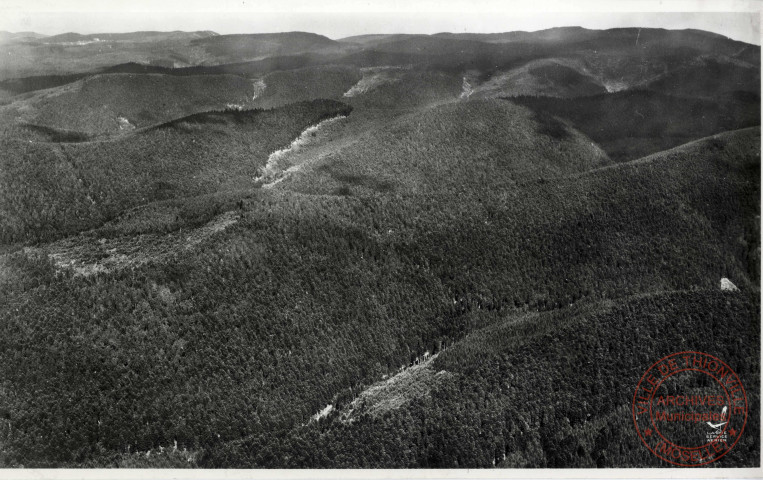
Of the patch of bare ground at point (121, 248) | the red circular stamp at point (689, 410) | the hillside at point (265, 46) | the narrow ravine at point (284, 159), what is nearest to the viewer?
the red circular stamp at point (689, 410)

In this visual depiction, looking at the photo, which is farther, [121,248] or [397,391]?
[121,248]

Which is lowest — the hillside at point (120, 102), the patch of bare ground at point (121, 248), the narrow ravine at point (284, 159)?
the patch of bare ground at point (121, 248)

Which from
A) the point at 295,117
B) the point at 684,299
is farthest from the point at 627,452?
the point at 295,117

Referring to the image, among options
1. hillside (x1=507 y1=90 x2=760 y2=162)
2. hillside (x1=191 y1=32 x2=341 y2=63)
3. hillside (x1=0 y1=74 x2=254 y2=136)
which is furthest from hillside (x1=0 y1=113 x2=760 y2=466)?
hillside (x1=191 y1=32 x2=341 y2=63)

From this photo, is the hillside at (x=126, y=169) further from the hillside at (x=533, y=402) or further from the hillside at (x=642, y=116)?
the hillside at (x=642, y=116)

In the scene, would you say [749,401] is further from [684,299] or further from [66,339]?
[66,339]

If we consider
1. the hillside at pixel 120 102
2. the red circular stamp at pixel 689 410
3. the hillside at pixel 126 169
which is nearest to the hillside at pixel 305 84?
the hillside at pixel 120 102

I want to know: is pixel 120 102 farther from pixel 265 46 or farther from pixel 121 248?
pixel 121 248

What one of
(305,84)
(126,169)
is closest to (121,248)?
(126,169)
